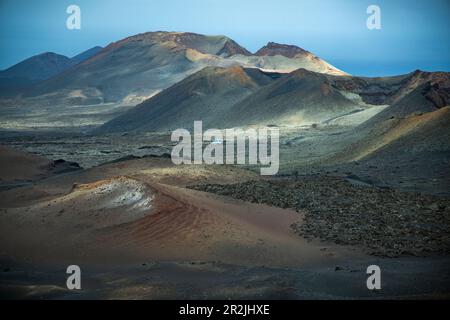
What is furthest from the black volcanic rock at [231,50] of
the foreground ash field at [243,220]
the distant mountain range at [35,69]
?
the foreground ash field at [243,220]

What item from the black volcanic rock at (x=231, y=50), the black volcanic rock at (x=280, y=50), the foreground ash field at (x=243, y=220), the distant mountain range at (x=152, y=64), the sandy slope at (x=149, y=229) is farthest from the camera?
the black volcanic rock at (x=231, y=50)

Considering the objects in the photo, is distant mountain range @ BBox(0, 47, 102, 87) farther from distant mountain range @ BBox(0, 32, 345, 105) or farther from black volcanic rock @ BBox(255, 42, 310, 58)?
black volcanic rock @ BBox(255, 42, 310, 58)

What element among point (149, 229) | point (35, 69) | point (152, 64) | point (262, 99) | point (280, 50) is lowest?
point (149, 229)

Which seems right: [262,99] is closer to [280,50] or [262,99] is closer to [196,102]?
[196,102]

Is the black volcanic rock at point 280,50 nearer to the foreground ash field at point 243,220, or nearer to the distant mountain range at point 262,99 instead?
the distant mountain range at point 262,99

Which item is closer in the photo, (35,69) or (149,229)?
(149,229)

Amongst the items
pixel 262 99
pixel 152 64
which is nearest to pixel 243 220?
pixel 262 99

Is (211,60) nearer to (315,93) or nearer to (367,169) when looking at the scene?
(315,93)
